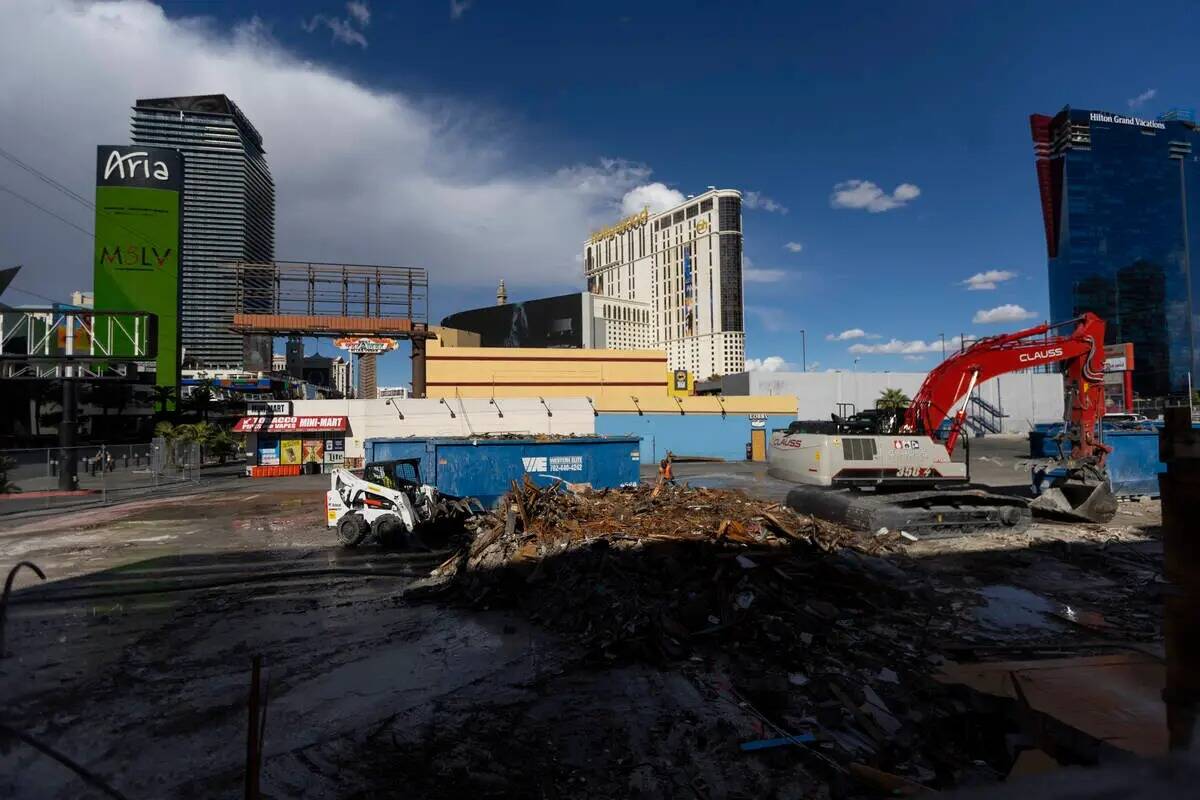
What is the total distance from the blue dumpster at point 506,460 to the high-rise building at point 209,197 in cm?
15290

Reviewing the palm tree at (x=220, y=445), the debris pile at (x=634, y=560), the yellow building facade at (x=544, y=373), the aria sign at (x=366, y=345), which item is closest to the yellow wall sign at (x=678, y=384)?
the yellow building facade at (x=544, y=373)

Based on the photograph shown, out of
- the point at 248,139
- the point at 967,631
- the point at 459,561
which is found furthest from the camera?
the point at 248,139

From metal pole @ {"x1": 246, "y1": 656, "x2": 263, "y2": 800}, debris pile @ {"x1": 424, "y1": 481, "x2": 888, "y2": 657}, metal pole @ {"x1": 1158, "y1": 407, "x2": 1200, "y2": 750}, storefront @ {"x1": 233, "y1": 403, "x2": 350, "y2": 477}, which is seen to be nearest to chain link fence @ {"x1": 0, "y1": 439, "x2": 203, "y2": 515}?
storefront @ {"x1": 233, "y1": 403, "x2": 350, "y2": 477}

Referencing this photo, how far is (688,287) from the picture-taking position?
16188cm

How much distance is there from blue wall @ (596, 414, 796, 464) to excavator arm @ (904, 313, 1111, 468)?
2559 cm

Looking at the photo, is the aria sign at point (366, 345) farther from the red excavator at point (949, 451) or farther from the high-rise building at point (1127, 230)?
the high-rise building at point (1127, 230)

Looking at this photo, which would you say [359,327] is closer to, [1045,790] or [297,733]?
[297,733]

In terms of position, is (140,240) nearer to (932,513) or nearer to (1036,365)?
(932,513)

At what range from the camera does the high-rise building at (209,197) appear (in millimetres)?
145000

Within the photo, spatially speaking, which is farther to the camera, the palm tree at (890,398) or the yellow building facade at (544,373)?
the palm tree at (890,398)

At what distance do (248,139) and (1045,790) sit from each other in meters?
196

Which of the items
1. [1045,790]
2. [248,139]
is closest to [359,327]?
[1045,790]

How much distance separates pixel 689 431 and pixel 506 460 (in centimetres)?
2518

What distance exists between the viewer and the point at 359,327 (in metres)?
42.7
